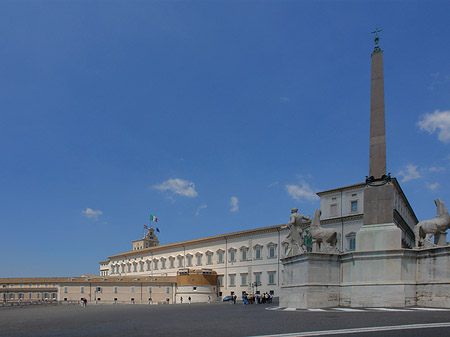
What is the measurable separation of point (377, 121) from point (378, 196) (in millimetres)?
3152

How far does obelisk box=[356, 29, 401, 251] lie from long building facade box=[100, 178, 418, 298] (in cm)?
2870

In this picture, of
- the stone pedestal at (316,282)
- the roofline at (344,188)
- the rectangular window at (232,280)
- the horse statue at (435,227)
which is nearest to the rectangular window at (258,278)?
the rectangular window at (232,280)

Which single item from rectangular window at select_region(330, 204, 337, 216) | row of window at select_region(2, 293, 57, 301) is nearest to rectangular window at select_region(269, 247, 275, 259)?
rectangular window at select_region(330, 204, 337, 216)

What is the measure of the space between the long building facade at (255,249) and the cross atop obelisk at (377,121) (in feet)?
93.2

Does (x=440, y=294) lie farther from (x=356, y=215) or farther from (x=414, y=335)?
(x=356, y=215)

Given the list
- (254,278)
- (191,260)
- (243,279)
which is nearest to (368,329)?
(254,278)

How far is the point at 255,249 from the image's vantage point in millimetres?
63125

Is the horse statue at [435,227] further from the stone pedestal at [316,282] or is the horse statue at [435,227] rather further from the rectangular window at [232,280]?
the rectangular window at [232,280]

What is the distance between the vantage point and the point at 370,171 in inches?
721

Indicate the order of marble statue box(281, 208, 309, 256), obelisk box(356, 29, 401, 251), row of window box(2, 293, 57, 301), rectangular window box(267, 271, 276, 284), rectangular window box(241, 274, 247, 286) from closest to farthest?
obelisk box(356, 29, 401, 251) → marble statue box(281, 208, 309, 256) → rectangular window box(267, 271, 276, 284) → rectangular window box(241, 274, 247, 286) → row of window box(2, 293, 57, 301)

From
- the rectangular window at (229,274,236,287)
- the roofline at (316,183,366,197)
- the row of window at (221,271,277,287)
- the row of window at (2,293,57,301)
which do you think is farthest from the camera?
the row of window at (2,293,57,301)

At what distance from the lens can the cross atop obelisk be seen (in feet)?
59.5

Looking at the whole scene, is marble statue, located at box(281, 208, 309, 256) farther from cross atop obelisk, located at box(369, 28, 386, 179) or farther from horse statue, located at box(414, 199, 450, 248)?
horse statue, located at box(414, 199, 450, 248)

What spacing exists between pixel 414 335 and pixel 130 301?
61661 millimetres
